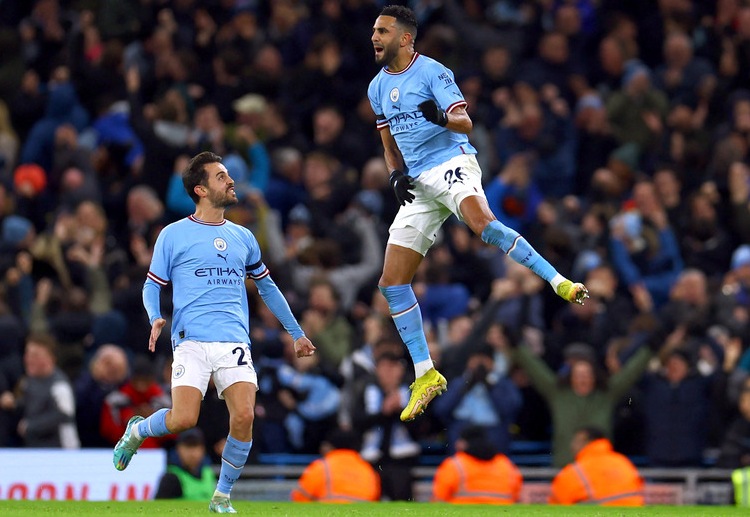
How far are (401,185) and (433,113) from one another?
759 mm

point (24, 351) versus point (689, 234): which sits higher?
point (689, 234)

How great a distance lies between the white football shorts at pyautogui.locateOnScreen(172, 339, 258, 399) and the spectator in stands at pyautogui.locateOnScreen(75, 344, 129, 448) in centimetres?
438

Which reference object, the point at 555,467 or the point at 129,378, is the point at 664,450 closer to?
the point at 555,467

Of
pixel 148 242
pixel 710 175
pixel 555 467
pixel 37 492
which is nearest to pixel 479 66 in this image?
pixel 710 175

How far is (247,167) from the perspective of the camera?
19.1 metres

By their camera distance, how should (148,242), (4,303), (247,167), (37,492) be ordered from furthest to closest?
(247,167)
(148,242)
(4,303)
(37,492)

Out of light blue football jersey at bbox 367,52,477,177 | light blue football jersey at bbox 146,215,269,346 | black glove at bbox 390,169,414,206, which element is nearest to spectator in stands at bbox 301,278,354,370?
light blue football jersey at bbox 367,52,477,177

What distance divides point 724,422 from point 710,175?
15.3ft

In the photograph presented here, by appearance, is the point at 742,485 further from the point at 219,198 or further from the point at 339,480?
the point at 219,198

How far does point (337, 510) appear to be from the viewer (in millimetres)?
12547

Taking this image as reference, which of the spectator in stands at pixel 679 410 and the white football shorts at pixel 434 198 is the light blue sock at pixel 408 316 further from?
the spectator in stands at pixel 679 410

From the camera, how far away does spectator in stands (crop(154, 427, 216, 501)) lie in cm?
1453

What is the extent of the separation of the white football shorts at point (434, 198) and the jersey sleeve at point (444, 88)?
1.76ft

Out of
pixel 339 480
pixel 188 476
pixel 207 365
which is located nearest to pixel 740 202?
pixel 339 480
